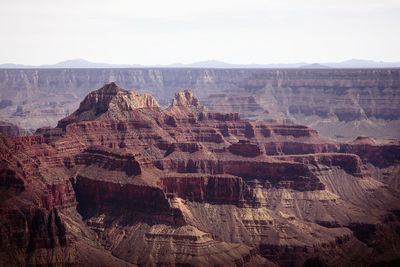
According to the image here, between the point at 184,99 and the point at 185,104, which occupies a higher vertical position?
the point at 184,99

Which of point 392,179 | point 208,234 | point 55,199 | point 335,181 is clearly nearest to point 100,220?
point 55,199

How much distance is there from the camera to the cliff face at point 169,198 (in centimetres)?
11738

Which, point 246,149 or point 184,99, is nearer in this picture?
point 246,149

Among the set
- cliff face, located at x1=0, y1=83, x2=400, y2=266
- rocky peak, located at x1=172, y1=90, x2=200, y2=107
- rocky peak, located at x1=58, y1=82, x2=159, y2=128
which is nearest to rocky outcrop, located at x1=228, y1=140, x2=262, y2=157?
cliff face, located at x1=0, y1=83, x2=400, y2=266

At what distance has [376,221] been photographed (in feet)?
468

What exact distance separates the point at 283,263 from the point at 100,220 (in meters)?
27.4

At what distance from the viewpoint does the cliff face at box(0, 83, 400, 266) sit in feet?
385

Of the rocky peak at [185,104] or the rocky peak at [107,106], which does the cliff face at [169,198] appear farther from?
the rocky peak at [185,104]

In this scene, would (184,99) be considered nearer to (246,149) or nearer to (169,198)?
(246,149)

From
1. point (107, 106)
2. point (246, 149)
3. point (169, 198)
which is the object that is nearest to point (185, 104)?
point (107, 106)

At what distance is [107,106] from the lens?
160500mm

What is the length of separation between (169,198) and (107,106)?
37052mm

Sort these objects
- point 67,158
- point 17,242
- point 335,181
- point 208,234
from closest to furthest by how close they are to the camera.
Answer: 1. point 17,242
2. point 208,234
3. point 67,158
4. point 335,181

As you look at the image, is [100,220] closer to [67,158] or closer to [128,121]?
[67,158]
